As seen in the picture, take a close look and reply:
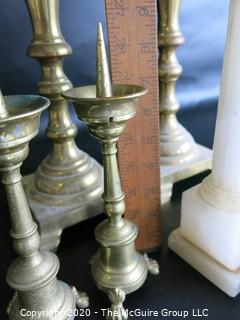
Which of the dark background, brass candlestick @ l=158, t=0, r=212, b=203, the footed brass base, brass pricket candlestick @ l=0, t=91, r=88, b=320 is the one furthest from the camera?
brass candlestick @ l=158, t=0, r=212, b=203

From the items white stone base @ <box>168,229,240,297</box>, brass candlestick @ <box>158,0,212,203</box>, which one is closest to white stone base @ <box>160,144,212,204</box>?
brass candlestick @ <box>158,0,212,203</box>

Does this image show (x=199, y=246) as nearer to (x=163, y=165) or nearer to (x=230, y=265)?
(x=230, y=265)

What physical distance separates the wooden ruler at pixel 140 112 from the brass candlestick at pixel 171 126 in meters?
0.21

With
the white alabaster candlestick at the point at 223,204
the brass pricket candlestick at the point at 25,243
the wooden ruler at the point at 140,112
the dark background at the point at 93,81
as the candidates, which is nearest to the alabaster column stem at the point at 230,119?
the white alabaster candlestick at the point at 223,204

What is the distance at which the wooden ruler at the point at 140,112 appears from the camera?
0.64m

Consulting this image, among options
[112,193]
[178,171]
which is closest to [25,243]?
[112,193]

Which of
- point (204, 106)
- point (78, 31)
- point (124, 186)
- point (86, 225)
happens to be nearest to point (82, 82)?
point (78, 31)

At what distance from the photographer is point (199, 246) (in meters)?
0.80

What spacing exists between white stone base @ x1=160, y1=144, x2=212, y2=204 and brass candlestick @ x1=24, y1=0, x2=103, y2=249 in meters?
0.19

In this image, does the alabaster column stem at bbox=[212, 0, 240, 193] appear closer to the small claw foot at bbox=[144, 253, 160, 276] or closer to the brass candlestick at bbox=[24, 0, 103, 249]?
the small claw foot at bbox=[144, 253, 160, 276]

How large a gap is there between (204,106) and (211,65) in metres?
0.22

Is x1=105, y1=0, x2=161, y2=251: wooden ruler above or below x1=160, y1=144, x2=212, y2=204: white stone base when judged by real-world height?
above

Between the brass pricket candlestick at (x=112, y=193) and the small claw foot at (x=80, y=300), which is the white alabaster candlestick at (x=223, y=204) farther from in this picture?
the small claw foot at (x=80, y=300)

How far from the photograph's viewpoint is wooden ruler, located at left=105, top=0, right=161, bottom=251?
64 centimetres
